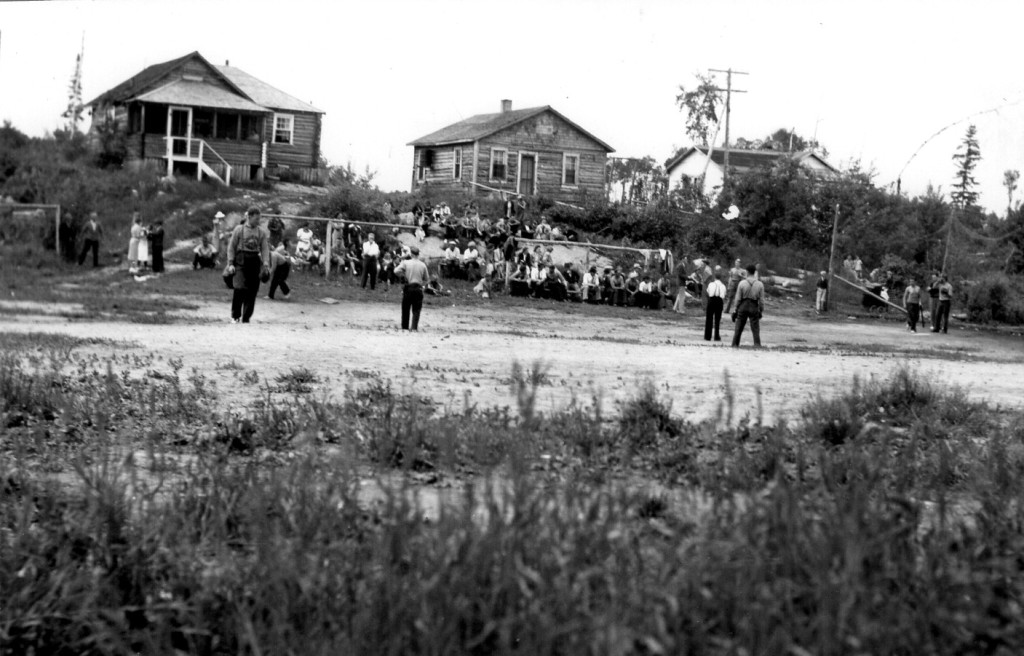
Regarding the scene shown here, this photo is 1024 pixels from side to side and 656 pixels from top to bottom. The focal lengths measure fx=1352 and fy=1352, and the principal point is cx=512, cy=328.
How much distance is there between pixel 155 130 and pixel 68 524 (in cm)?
5795

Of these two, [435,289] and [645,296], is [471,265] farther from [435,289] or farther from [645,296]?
[645,296]

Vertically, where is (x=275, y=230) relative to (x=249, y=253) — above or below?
above

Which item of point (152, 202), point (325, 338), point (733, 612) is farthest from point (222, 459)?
point (152, 202)

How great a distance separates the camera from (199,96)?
6091 cm

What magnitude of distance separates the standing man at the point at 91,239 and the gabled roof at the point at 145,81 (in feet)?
78.4

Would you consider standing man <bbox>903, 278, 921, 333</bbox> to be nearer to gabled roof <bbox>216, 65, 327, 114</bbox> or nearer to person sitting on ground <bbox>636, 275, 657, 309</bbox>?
person sitting on ground <bbox>636, 275, 657, 309</bbox>

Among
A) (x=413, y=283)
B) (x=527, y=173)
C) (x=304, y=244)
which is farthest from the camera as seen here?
(x=527, y=173)

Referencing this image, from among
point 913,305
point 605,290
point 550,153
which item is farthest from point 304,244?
point 550,153

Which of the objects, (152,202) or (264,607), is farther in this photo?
(152,202)

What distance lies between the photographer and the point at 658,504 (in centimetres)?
617

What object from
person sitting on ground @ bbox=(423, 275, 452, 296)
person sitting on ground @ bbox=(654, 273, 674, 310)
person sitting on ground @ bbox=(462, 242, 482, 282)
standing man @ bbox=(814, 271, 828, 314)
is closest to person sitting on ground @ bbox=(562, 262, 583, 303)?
person sitting on ground @ bbox=(654, 273, 674, 310)

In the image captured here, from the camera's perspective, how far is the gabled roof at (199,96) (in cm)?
5944

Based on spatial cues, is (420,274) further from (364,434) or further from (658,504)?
(658,504)

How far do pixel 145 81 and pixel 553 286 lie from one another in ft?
102
